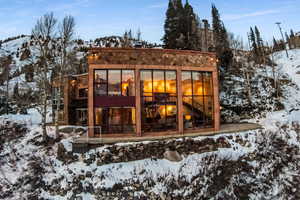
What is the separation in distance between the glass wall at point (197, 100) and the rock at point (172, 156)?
4.17 m

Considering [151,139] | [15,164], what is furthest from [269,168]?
[15,164]

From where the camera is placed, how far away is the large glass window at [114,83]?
14.1 metres

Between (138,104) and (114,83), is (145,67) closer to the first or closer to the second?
(114,83)

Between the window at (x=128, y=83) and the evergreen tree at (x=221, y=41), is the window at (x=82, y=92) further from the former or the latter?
the evergreen tree at (x=221, y=41)

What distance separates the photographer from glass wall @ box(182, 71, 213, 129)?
1570 centimetres

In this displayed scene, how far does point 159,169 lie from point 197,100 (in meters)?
7.84

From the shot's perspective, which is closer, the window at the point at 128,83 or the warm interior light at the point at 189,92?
the window at the point at 128,83

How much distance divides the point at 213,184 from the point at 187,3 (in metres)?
38.2

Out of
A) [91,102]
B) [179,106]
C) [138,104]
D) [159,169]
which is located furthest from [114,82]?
[159,169]

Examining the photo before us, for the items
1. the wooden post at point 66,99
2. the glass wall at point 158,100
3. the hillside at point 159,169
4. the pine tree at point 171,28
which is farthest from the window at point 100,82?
the pine tree at point 171,28

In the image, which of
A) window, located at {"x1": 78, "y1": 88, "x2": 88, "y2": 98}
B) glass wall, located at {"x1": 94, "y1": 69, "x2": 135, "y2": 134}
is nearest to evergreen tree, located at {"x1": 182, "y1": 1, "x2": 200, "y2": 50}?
window, located at {"x1": 78, "y1": 88, "x2": 88, "y2": 98}

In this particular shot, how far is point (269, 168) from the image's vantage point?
10.8 m

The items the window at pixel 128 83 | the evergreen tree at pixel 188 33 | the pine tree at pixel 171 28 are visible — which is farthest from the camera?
the pine tree at pixel 171 28

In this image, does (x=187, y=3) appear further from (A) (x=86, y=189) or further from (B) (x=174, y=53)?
(A) (x=86, y=189)
